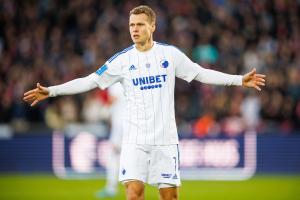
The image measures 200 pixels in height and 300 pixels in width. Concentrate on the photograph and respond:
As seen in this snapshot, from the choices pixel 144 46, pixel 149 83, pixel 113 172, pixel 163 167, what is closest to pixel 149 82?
pixel 149 83

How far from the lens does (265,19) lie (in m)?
21.0

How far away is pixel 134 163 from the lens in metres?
7.76

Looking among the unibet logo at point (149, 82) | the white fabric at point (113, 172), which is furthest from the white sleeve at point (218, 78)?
the white fabric at point (113, 172)

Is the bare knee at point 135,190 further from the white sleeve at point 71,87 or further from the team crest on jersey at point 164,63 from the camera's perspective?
the team crest on jersey at point 164,63

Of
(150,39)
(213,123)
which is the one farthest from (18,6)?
(150,39)

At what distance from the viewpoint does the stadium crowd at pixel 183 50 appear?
18516 millimetres

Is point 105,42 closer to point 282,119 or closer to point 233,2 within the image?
point 233,2

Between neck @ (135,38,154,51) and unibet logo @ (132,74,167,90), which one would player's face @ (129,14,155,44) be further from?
unibet logo @ (132,74,167,90)

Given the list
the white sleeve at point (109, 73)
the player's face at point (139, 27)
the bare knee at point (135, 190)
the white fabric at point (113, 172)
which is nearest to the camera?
the bare knee at point (135, 190)

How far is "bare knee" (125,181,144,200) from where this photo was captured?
7.64m

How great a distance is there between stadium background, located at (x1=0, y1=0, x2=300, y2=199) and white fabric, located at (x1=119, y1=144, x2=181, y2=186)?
6639mm

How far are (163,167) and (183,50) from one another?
12577 mm

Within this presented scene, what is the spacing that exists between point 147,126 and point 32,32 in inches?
586

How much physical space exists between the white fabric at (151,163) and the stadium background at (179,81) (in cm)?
664
